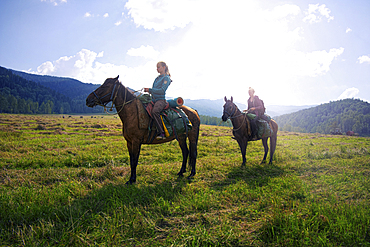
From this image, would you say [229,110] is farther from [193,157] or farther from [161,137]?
[161,137]

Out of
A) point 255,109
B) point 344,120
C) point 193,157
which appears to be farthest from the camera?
point 344,120

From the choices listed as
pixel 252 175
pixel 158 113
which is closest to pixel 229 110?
pixel 252 175

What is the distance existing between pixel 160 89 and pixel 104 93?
76.0 inches

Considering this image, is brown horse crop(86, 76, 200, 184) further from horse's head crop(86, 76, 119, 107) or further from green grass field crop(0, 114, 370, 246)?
green grass field crop(0, 114, 370, 246)

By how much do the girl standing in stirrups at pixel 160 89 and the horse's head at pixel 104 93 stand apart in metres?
1.15

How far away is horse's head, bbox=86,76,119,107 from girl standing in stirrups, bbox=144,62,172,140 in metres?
1.15

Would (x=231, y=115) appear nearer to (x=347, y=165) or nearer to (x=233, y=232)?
(x=347, y=165)

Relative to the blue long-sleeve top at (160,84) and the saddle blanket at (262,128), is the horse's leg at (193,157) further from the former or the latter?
the saddle blanket at (262,128)

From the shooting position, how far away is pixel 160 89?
6223 millimetres

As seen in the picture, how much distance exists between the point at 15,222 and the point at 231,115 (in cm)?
863

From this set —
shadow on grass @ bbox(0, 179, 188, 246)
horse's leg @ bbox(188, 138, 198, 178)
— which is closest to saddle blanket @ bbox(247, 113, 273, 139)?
horse's leg @ bbox(188, 138, 198, 178)

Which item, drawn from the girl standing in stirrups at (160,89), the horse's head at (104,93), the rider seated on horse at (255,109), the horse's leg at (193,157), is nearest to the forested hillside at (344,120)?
the rider seated on horse at (255,109)

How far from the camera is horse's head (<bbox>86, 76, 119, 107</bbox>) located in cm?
582

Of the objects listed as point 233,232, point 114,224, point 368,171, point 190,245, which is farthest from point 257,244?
point 368,171
